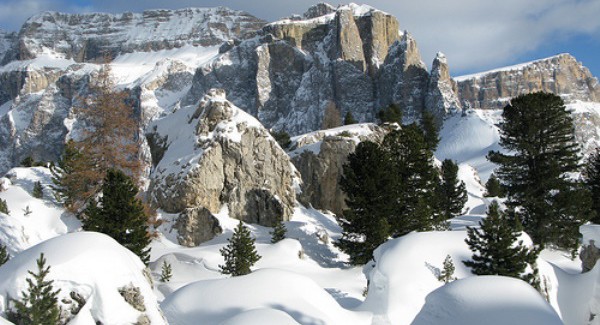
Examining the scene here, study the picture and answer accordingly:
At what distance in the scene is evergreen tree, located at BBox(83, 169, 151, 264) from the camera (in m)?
22.3

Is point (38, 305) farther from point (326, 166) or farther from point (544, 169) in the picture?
point (326, 166)

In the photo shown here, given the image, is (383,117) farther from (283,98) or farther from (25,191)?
(283,98)

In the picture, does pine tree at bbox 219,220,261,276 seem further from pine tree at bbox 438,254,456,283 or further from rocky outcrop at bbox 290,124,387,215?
rocky outcrop at bbox 290,124,387,215

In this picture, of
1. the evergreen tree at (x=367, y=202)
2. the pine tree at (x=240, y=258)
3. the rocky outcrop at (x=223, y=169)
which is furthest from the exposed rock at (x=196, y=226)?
the evergreen tree at (x=367, y=202)

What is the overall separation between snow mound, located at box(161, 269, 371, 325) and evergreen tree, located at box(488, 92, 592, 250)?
18799 mm

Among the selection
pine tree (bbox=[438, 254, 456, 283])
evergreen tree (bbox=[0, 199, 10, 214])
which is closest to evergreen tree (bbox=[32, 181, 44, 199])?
evergreen tree (bbox=[0, 199, 10, 214])

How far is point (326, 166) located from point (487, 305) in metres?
36.5

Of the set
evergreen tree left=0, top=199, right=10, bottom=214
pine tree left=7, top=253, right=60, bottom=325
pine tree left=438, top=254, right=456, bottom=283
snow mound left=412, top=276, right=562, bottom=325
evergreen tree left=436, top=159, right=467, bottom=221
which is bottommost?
evergreen tree left=436, top=159, right=467, bottom=221

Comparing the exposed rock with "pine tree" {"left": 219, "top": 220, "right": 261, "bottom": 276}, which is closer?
"pine tree" {"left": 219, "top": 220, "right": 261, "bottom": 276}

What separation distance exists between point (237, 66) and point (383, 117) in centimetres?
12398

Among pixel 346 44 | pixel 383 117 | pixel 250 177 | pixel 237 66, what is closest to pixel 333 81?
pixel 346 44

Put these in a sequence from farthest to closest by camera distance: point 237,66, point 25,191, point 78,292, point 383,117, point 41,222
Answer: point 237,66, point 383,117, point 25,191, point 41,222, point 78,292

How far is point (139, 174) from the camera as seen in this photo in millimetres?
30516

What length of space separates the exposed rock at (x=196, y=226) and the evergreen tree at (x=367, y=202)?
10.0 meters
